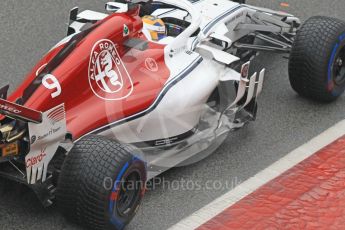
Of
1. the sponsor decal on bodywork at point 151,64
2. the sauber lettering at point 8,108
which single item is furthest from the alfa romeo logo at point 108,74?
the sauber lettering at point 8,108

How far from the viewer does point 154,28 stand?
22.2ft

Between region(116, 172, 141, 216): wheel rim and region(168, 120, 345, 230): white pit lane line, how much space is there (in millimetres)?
393

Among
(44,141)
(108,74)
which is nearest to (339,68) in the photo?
(108,74)

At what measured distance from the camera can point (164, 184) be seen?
629cm

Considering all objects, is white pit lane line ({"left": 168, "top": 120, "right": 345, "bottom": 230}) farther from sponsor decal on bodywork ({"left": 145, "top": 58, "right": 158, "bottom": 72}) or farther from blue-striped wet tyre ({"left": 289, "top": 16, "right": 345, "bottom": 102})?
sponsor decal on bodywork ({"left": 145, "top": 58, "right": 158, "bottom": 72})

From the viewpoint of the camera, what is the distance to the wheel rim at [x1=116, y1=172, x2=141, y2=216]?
18.1 feet

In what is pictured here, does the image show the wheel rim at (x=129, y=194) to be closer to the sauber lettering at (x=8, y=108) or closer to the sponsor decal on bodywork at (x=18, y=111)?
the sponsor decal on bodywork at (x=18, y=111)

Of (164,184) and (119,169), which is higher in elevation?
(119,169)

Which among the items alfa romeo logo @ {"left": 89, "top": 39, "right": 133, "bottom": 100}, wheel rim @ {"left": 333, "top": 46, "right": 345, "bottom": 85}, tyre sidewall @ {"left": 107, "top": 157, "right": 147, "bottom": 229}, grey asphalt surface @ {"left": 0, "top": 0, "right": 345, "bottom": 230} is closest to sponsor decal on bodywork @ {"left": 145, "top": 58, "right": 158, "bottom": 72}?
alfa romeo logo @ {"left": 89, "top": 39, "right": 133, "bottom": 100}

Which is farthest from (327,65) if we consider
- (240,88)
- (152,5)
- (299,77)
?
(152,5)

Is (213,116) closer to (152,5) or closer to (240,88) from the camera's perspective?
(240,88)

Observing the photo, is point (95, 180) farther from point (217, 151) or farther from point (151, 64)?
point (217, 151)

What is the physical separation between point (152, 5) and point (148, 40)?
978 millimetres

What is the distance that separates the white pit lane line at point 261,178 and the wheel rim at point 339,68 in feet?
1.37
